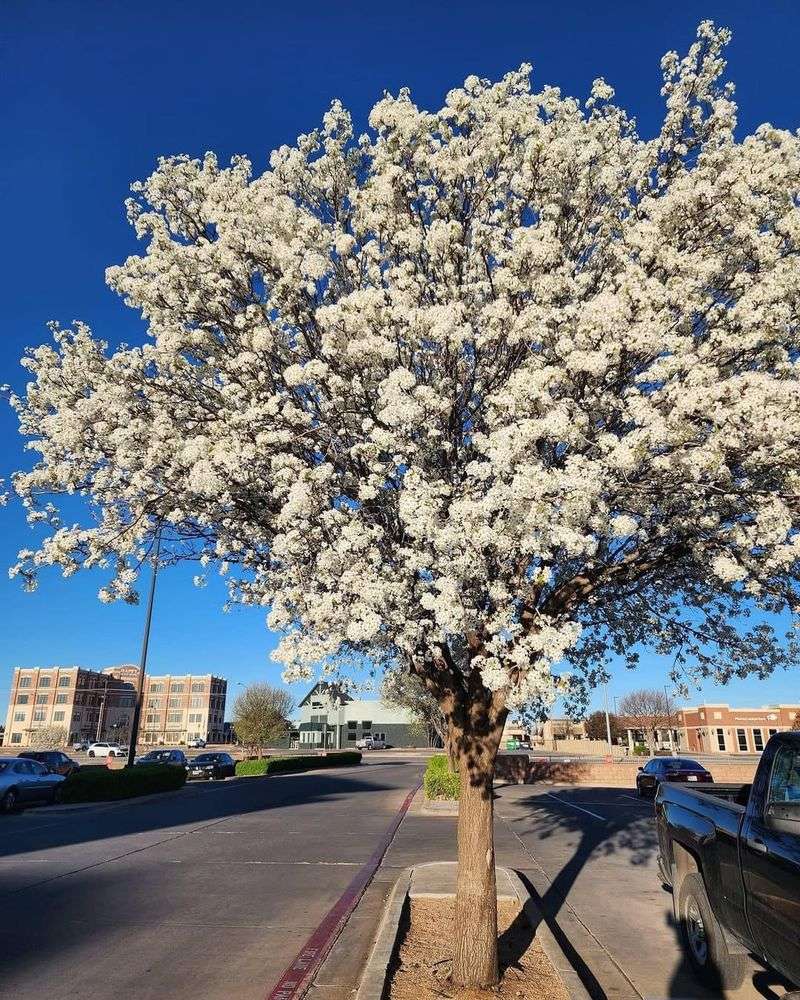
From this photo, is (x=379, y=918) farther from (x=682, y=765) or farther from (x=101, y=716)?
(x=101, y=716)

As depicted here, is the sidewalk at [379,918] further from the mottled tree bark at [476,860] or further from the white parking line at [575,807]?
A: the white parking line at [575,807]

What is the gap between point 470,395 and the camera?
6547 mm

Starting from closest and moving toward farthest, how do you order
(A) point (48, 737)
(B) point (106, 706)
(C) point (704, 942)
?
(C) point (704, 942) → (A) point (48, 737) → (B) point (106, 706)

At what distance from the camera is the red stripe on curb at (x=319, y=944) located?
229 inches

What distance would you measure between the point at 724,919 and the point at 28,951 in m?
6.34

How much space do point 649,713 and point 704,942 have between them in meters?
65.0

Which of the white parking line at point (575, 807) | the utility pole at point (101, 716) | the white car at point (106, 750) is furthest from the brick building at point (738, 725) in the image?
the utility pole at point (101, 716)

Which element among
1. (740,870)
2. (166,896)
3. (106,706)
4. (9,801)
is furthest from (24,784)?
(106,706)

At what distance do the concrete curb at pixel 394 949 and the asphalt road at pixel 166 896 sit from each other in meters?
0.93

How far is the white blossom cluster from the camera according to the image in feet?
17.4

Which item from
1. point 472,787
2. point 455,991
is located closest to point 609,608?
point 472,787

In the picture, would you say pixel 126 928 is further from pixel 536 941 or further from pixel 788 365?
pixel 788 365

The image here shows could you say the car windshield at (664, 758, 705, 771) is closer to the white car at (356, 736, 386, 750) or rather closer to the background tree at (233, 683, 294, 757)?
the background tree at (233, 683, 294, 757)

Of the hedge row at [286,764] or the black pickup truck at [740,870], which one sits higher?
the black pickup truck at [740,870]
